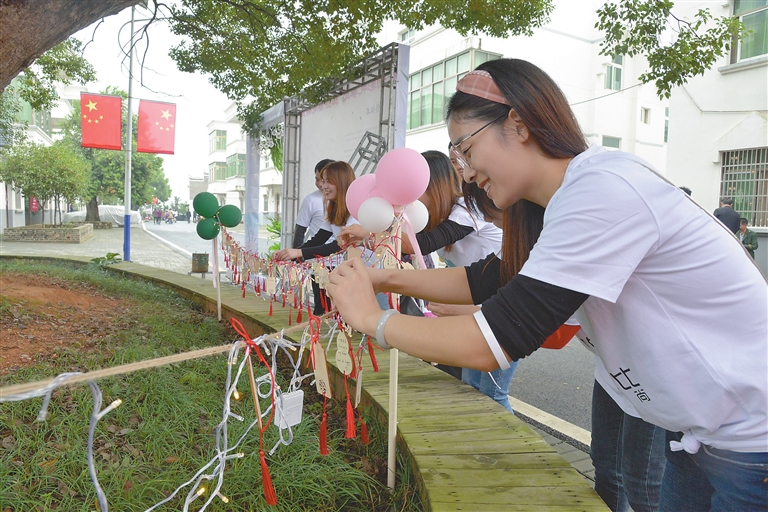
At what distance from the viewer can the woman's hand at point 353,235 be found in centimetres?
285

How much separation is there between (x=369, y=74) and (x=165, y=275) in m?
4.28

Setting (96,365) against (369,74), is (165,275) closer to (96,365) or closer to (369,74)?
(369,74)

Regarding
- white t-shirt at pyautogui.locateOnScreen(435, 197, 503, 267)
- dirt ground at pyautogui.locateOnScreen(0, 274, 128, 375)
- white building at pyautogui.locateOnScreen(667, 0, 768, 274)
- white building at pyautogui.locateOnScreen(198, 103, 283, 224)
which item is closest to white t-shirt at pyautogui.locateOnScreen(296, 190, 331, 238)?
dirt ground at pyautogui.locateOnScreen(0, 274, 128, 375)

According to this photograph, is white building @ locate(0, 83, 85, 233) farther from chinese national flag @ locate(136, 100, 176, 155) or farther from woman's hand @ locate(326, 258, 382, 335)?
woman's hand @ locate(326, 258, 382, 335)

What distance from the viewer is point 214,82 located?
894cm

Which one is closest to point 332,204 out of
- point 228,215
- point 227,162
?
point 228,215

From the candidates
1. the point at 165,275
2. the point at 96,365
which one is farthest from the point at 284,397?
the point at 165,275

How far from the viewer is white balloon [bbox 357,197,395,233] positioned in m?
2.22

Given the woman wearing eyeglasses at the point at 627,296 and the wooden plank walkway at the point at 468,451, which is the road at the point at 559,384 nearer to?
the wooden plank walkway at the point at 468,451

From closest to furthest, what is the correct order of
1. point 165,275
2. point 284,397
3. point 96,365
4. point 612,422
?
point 284,397 < point 612,422 < point 96,365 < point 165,275

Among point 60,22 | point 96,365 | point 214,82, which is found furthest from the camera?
point 214,82

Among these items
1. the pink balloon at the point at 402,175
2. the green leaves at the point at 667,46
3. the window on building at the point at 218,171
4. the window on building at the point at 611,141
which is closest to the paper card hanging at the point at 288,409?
the pink balloon at the point at 402,175

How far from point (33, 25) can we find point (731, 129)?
12.5m

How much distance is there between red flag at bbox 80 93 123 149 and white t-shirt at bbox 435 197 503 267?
31.6 ft
